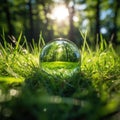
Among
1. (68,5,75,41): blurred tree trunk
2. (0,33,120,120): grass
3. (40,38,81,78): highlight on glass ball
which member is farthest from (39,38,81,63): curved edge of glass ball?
(68,5,75,41): blurred tree trunk

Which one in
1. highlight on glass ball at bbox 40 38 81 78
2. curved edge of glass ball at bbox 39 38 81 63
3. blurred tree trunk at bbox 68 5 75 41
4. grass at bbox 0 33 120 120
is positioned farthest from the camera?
blurred tree trunk at bbox 68 5 75 41

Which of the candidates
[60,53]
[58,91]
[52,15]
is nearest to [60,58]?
[60,53]

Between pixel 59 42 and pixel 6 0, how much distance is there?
25387 mm

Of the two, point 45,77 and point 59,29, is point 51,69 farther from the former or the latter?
point 59,29

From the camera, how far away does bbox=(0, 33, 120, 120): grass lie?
1.49 metres

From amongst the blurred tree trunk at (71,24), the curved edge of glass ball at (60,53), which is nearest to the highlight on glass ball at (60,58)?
the curved edge of glass ball at (60,53)

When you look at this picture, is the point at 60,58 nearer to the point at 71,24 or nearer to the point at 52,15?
the point at 71,24

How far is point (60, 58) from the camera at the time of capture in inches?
111

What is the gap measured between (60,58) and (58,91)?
71 cm

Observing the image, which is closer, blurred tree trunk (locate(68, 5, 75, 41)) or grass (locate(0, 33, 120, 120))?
grass (locate(0, 33, 120, 120))

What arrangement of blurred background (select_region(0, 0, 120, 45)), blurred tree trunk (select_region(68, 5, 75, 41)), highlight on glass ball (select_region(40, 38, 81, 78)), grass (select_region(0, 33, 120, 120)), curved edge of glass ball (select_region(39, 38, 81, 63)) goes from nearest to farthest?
grass (select_region(0, 33, 120, 120)) → highlight on glass ball (select_region(40, 38, 81, 78)) → curved edge of glass ball (select_region(39, 38, 81, 63)) → blurred tree trunk (select_region(68, 5, 75, 41)) → blurred background (select_region(0, 0, 120, 45))

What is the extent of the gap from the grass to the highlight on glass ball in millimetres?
79

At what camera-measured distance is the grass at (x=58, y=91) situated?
1487 millimetres

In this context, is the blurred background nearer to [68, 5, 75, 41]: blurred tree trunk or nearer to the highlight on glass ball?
[68, 5, 75, 41]: blurred tree trunk
